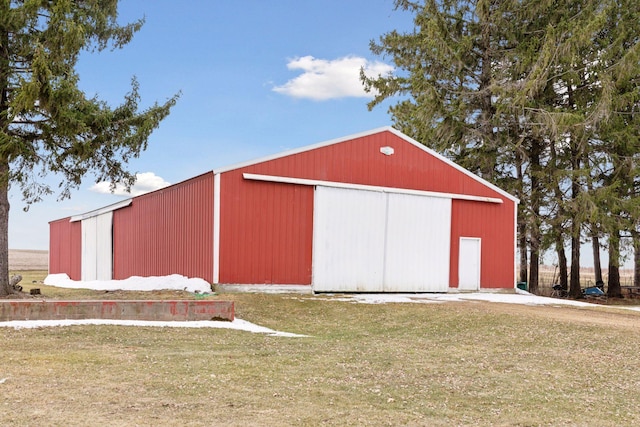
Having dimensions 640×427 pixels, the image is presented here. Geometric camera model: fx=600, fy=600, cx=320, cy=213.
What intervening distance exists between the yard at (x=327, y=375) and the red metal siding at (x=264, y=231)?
14.3ft

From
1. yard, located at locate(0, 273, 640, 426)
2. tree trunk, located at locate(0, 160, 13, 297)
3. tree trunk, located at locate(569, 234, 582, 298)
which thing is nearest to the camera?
yard, located at locate(0, 273, 640, 426)

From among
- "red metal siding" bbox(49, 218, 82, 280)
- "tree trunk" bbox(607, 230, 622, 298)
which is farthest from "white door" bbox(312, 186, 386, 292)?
"red metal siding" bbox(49, 218, 82, 280)

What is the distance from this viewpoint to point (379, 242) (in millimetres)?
19172

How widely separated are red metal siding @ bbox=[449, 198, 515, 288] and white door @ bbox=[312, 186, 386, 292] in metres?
3.23

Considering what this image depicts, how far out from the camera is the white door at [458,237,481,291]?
21.0m

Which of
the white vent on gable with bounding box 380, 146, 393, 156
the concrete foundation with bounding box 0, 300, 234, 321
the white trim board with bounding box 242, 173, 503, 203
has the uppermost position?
the white vent on gable with bounding box 380, 146, 393, 156

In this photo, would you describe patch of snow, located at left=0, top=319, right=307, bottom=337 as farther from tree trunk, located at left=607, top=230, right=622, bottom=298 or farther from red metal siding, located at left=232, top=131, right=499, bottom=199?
tree trunk, located at left=607, top=230, right=622, bottom=298

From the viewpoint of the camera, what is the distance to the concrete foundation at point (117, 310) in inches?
442

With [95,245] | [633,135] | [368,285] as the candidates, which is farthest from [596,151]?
[95,245]

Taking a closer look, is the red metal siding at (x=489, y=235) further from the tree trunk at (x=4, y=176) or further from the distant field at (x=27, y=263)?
the distant field at (x=27, y=263)

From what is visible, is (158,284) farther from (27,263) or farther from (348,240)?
(27,263)

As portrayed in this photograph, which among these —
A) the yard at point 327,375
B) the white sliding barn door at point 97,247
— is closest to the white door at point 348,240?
the yard at point 327,375

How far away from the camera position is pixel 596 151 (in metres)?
27.7

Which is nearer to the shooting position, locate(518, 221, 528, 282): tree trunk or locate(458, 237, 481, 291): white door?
locate(458, 237, 481, 291): white door
